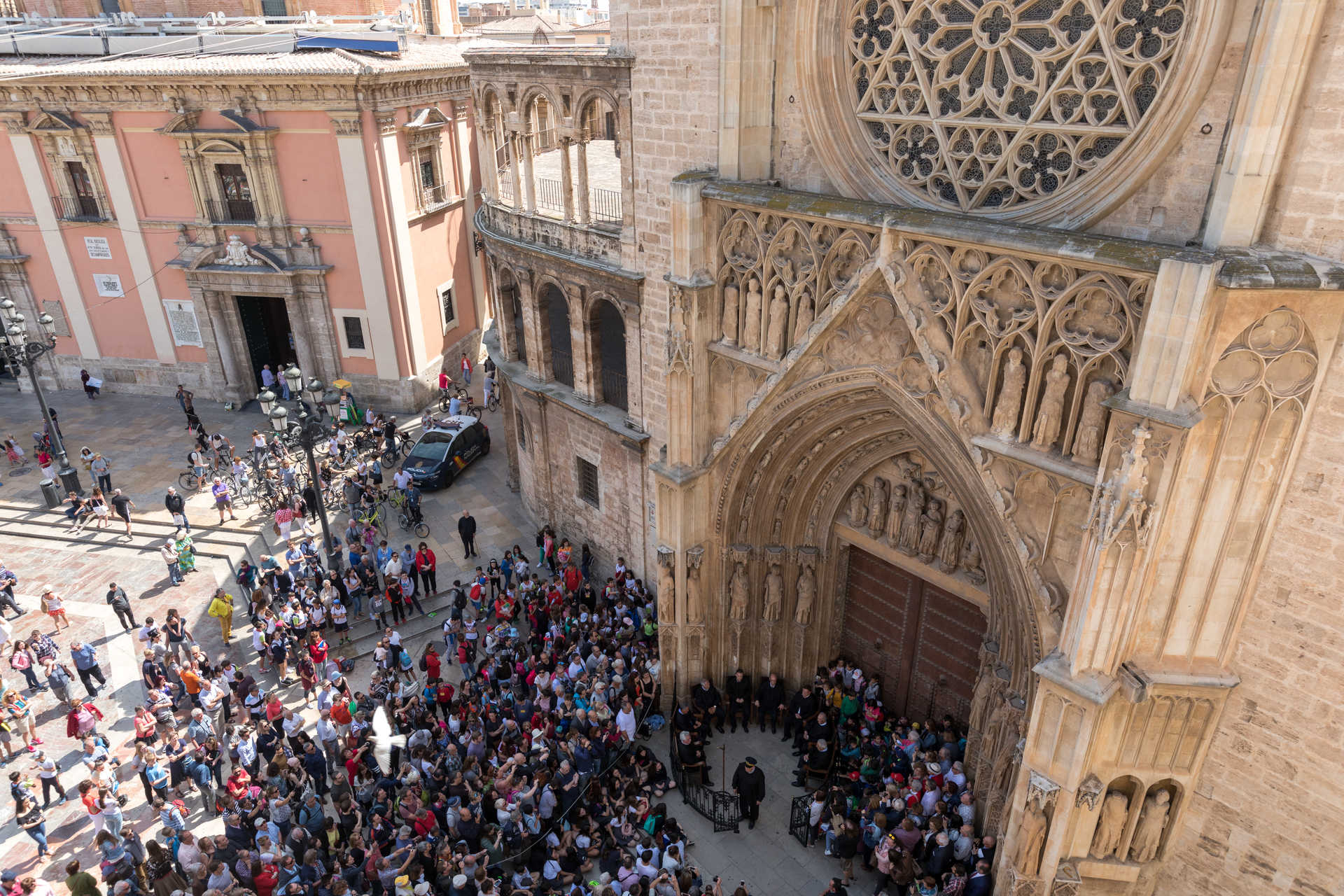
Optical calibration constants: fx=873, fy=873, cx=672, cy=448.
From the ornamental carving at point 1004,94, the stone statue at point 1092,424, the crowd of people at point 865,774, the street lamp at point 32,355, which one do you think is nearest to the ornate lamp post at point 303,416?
the street lamp at point 32,355

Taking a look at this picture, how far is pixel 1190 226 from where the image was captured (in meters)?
8.05

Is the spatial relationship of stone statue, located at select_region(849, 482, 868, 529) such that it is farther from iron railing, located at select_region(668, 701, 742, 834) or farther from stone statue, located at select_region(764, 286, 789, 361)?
iron railing, located at select_region(668, 701, 742, 834)

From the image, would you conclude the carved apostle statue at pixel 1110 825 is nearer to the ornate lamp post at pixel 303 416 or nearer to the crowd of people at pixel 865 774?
the crowd of people at pixel 865 774

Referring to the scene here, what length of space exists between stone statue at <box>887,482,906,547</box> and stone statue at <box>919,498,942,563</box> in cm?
36

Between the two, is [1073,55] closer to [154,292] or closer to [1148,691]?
[1148,691]

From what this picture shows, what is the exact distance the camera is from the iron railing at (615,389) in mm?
17141

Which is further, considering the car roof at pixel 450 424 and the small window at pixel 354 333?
the small window at pixel 354 333

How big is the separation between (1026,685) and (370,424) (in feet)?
67.1

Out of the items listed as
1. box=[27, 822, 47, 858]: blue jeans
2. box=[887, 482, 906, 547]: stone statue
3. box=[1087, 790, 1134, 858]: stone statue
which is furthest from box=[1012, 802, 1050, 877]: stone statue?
box=[27, 822, 47, 858]: blue jeans

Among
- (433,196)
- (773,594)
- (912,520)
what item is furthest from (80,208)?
(912,520)

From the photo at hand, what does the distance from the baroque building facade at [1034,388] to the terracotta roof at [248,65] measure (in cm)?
1299

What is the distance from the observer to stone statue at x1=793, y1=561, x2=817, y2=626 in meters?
13.7

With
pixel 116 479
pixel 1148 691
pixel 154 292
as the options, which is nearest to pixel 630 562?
pixel 1148 691

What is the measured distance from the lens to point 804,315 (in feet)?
36.2
